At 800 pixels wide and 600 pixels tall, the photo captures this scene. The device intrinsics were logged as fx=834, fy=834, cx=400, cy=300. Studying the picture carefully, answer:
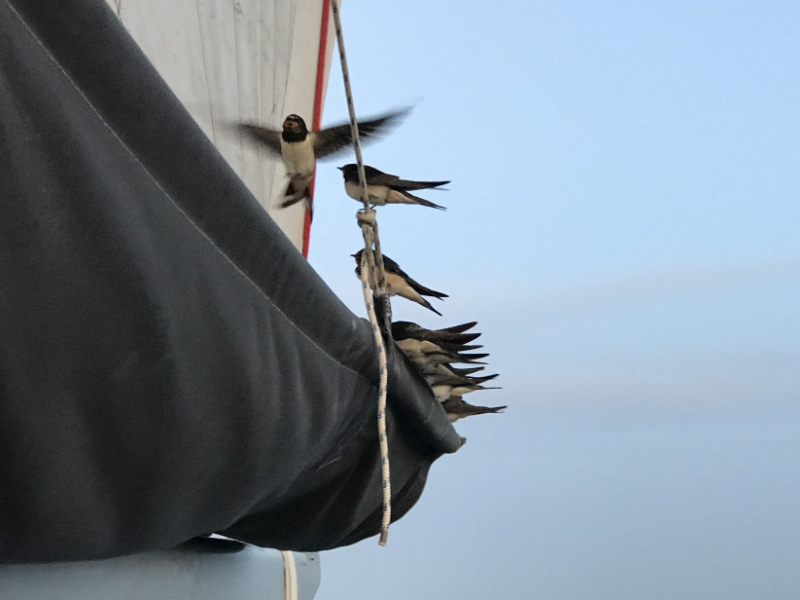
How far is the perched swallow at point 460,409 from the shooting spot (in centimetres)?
112

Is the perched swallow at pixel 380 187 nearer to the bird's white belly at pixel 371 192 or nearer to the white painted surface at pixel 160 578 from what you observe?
the bird's white belly at pixel 371 192

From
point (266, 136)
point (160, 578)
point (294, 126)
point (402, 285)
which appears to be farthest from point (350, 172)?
point (160, 578)

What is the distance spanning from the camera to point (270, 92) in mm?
1743

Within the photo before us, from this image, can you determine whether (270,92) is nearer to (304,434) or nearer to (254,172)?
(254,172)

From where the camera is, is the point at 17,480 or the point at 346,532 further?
the point at 346,532

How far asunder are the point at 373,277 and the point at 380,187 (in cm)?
27

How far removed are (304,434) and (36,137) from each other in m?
0.33

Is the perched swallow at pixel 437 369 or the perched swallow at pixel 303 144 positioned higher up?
the perched swallow at pixel 303 144

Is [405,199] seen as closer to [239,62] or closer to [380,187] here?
[380,187]

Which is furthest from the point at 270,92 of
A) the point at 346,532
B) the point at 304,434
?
the point at 304,434

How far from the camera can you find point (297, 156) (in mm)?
1367

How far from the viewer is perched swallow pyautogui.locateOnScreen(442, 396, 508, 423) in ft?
3.67

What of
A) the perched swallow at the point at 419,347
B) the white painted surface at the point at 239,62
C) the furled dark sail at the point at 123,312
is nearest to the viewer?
the furled dark sail at the point at 123,312

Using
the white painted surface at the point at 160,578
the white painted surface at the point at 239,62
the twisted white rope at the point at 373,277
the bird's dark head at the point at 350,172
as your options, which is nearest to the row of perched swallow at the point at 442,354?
the twisted white rope at the point at 373,277
